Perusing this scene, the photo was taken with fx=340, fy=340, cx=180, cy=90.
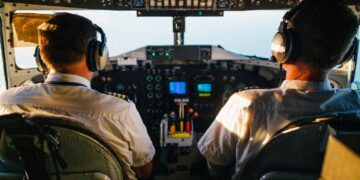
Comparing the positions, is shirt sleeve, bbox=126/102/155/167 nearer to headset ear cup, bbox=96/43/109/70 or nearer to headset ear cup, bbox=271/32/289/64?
headset ear cup, bbox=96/43/109/70

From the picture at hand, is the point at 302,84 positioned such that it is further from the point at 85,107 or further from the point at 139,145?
the point at 85,107

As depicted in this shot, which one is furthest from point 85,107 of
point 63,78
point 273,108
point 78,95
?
point 273,108

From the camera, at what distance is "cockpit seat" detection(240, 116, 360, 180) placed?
3.48ft

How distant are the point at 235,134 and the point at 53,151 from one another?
0.71 metres

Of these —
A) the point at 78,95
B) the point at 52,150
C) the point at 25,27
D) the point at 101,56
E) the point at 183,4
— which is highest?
the point at 183,4

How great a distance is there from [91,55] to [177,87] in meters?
1.28

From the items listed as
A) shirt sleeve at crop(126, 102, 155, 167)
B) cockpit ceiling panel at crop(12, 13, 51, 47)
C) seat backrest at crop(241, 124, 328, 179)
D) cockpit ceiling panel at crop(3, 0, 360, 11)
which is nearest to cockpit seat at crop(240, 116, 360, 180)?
seat backrest at crop(241, 124, 328, 179)

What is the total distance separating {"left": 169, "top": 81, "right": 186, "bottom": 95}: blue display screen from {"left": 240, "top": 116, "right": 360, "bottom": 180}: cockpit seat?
1483 mm

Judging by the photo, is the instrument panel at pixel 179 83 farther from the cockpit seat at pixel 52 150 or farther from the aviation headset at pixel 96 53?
the cockpit seat at pixel 52 150

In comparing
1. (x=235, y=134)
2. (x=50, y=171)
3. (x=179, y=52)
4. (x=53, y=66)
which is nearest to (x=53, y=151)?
(x=50, y=171)

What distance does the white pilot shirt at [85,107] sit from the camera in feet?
4.23

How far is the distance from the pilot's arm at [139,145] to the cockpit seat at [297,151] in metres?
0.50

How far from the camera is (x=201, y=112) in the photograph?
9.04 ft

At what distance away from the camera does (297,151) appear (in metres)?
1.11
